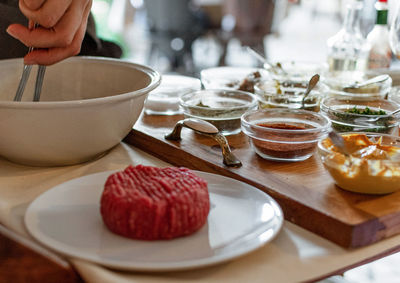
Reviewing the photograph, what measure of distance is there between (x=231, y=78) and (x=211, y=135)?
0.49 m

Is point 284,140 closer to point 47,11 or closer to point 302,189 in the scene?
point 302,189

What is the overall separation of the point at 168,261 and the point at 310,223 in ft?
0.66

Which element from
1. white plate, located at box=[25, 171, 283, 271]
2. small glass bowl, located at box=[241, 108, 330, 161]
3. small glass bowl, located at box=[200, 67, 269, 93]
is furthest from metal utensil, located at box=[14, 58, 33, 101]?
small glass bowl, located at box=[200, 67, 269, 93]

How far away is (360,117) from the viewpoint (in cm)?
88

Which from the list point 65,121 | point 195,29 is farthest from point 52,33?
point 195,29

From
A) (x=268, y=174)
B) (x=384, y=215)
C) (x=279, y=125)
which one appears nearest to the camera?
(x=384, y=215)

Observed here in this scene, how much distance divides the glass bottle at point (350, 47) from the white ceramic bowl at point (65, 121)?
2.06 feet

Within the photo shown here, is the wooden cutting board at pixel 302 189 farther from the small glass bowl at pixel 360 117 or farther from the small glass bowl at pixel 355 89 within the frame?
the small glass bowl at pixel 355 89

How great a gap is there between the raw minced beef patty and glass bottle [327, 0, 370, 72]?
0.87 m

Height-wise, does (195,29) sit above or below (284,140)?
below

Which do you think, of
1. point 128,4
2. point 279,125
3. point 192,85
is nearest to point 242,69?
point 192,85

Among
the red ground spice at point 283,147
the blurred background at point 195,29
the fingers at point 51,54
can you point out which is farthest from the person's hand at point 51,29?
the blurred background at point 195,29

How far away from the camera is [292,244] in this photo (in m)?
0.59

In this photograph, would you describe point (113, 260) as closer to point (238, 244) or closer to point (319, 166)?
point (238, 244)
